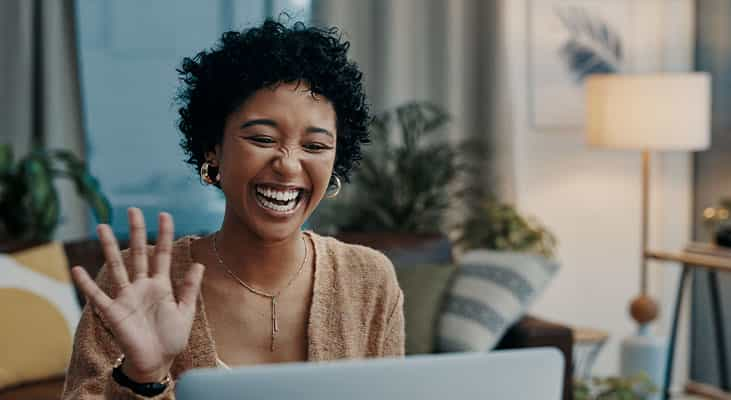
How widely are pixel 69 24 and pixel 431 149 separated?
1.45m

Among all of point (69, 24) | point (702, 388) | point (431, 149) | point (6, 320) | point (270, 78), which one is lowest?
point (702, 388)

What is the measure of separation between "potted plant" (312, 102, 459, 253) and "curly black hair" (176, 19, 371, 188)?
8.92 ft

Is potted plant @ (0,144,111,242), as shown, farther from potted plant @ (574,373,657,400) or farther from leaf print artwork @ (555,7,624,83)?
leaf print artwork @ (555,7,624,83)

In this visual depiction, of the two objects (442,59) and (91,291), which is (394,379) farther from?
(442,59)

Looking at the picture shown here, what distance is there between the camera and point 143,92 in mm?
3955

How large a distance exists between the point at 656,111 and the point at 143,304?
125 inches

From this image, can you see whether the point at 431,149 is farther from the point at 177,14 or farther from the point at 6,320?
the point at 6,320

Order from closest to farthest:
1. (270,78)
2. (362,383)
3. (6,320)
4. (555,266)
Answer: (362,383)
(270,78)
(6,320)
(555,266)

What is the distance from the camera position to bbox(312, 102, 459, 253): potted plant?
13.0 ft

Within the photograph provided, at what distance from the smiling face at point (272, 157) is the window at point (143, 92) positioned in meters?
2.75

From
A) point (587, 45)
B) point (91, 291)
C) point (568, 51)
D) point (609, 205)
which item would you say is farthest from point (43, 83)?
point (91, 291)

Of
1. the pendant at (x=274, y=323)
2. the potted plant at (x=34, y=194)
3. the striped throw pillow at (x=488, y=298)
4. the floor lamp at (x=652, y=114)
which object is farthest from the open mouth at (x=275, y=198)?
the floor lamp at (x=652, y=114)

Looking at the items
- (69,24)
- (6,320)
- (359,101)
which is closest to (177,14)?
(69,24)

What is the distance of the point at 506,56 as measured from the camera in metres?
4.29
